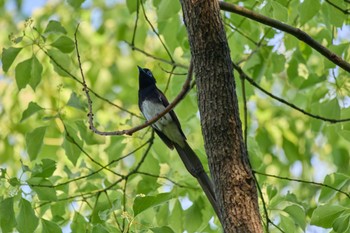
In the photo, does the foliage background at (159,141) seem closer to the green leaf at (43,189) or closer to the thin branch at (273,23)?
the green leaf at (43,189)

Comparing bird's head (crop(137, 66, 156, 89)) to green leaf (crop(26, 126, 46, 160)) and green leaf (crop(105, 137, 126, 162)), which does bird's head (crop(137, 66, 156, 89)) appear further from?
green leaf (crop(26, 126, 46, 160))

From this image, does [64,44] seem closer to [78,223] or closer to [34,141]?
[34,141]

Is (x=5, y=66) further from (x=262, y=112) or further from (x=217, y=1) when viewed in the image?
(x=262, y=112)

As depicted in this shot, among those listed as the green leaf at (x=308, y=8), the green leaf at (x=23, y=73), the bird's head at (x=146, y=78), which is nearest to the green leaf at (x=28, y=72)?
the green leaf at (x=23, y=73)

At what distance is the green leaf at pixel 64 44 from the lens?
12.0 ft

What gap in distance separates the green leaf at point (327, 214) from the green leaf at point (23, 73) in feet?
5.18

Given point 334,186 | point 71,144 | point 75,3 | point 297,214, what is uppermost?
point 75,3

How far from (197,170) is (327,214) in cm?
94

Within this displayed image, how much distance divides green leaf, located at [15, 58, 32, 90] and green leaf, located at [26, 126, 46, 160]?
278mm

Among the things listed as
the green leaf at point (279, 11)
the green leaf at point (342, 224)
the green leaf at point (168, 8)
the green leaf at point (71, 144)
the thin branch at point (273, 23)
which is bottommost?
the green leaf at point (342, 224)

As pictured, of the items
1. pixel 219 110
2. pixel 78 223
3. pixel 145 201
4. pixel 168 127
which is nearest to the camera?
pixel 219 110

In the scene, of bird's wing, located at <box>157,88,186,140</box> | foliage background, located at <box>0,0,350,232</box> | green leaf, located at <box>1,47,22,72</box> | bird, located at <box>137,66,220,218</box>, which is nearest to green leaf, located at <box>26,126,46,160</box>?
foliage background, located at <box>0,0,350,232</box>

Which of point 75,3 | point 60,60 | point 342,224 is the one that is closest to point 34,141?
point 60,60

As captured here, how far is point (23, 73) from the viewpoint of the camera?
3643 mm
